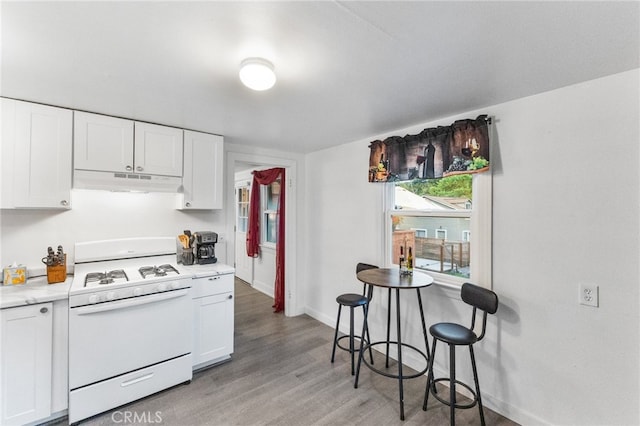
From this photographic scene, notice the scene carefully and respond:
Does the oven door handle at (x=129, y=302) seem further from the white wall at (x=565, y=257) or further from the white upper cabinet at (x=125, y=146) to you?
the white wall at (x=565, y=257)

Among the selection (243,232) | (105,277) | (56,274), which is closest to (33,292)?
(56,274)

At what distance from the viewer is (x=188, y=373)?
7.86 ft

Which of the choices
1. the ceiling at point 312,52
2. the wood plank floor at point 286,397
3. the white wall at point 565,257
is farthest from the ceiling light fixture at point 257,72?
the wood plank floor at point 286,397

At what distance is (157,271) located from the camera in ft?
8.08

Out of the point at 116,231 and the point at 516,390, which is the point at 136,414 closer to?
the point at 116,231

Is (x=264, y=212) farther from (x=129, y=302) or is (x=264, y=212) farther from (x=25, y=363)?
(x=25, y=363)

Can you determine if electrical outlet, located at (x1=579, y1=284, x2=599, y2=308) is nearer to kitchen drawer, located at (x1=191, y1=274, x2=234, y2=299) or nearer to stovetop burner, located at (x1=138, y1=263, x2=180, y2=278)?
kitchen drawer, located at (x1=191, y1=274, x2=234, y2=299)

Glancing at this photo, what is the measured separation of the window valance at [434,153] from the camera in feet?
6.91

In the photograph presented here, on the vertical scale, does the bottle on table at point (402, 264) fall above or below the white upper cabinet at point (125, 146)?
below

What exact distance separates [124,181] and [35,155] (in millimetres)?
580

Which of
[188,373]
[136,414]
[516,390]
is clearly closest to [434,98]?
[516,390]

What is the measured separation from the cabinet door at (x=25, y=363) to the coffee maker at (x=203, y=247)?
3.76 feet

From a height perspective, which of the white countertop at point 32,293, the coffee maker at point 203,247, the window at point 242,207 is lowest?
the white countertop at point 32,293

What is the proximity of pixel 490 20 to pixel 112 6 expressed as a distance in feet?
5.07
